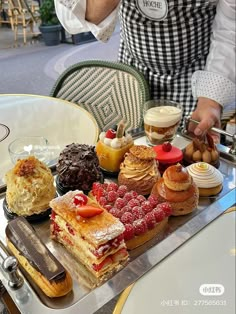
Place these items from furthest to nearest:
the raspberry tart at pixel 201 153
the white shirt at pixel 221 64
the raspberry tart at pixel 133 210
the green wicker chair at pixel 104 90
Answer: the green wicker chair at pixel 104 90 → the white shirt at pixel 221 64 → the raspberry tart at pixel 201 153 → the raspberry tart at pixel 133 210

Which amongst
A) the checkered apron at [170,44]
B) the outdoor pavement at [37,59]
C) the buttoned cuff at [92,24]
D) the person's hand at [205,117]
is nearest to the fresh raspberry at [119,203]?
the outdoor pavement at [37,59]

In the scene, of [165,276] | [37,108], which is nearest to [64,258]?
[165,276]

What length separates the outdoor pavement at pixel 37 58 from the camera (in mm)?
862

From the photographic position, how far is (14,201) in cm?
65

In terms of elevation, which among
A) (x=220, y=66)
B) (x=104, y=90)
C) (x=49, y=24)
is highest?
(x=49, y=24)

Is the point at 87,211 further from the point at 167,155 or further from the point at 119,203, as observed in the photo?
the point at 167,155

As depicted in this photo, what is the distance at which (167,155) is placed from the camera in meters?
0.82

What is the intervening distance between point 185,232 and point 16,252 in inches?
11.5

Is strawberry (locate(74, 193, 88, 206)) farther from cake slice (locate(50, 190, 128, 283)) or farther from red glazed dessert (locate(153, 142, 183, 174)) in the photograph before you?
red glazed dessert (locate(153, 142, 183, 174))

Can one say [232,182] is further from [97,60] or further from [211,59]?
[97,60]

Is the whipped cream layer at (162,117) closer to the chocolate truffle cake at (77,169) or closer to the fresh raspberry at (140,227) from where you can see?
the chocolate truffle cake at (77,169)

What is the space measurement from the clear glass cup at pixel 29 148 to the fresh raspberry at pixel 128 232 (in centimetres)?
34

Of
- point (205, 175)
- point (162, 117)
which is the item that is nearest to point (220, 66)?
point (162, 117)

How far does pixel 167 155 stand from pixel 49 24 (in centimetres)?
47
